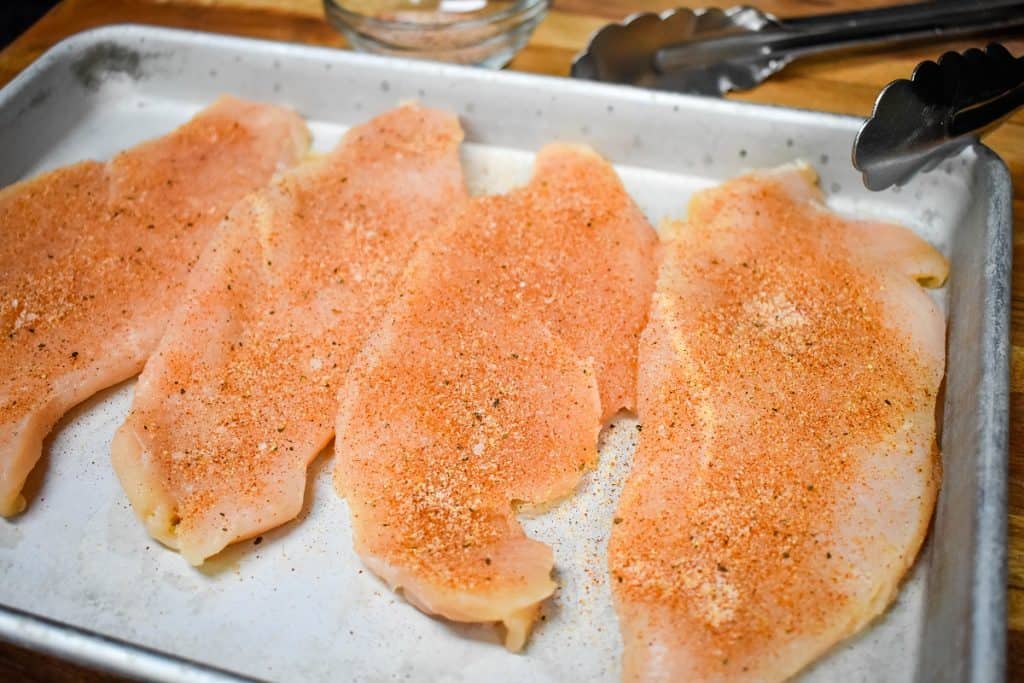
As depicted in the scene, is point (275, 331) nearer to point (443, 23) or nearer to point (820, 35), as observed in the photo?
point (443, 23)

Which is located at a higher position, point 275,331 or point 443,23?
point 443,23

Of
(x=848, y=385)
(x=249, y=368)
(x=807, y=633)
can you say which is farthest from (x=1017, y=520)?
(x=249, y=368)

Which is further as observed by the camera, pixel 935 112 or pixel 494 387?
pixel 935 112

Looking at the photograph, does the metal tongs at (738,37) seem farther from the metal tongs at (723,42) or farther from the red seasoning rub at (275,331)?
the red seasoning rub at (275,331)

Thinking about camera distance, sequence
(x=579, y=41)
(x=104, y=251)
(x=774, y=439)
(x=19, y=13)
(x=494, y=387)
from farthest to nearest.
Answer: (x=19, y=13), (x=579, y=41), (x=104, y=251), (x=494, y=387), (x=774, y=439)

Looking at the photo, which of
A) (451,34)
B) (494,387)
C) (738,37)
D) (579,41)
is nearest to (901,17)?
(738,37)

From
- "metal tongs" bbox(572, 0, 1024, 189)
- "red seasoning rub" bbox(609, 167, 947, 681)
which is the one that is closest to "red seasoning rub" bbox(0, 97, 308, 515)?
"metal tongs" bbox(572, 0, 1024, 189)
